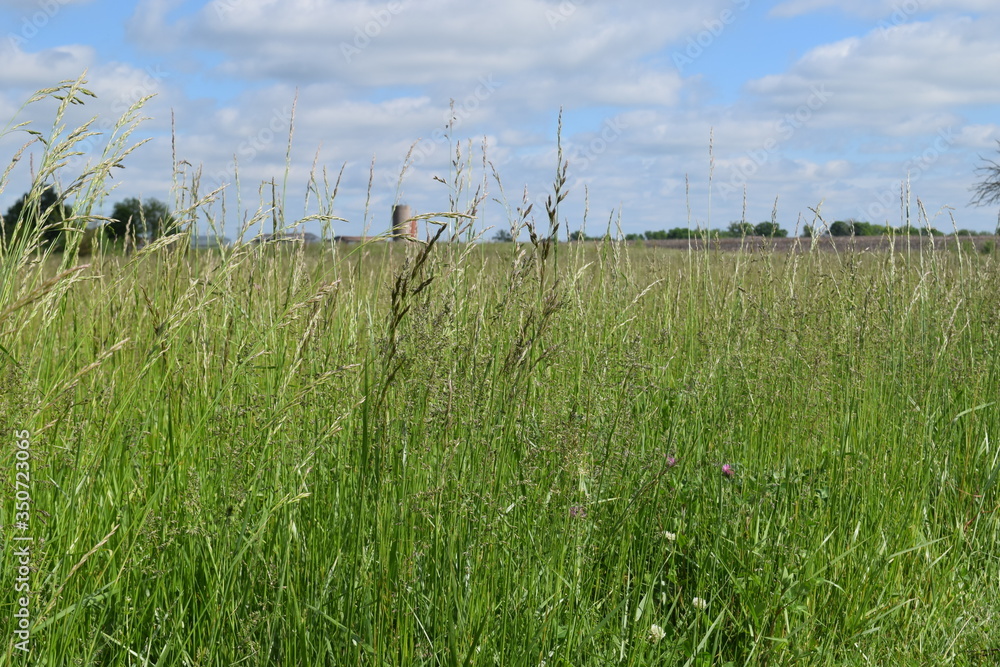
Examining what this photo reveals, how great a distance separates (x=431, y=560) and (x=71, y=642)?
2.35ft

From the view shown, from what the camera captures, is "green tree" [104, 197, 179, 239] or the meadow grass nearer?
the meadow grass

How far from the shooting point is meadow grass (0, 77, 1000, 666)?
1469 mm

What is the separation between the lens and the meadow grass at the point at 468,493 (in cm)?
147

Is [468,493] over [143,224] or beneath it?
beneath

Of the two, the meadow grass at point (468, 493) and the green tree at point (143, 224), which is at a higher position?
the green tree at point (143, 224)

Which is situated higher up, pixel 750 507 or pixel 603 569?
pixel 750 507

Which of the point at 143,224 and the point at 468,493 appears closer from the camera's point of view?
the point at 468,493

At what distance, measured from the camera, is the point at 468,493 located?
143 cm

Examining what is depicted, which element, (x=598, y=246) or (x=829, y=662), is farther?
(x=598, y=246)

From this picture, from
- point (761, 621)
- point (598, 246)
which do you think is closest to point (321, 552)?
point (761, 621)

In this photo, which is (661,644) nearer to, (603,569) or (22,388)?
(603,569)

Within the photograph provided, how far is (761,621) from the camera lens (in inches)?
75.5

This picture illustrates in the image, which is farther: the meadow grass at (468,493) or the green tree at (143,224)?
the green tree at (143,224)

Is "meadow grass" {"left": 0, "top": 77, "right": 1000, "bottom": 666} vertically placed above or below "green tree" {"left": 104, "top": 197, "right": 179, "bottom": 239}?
below
